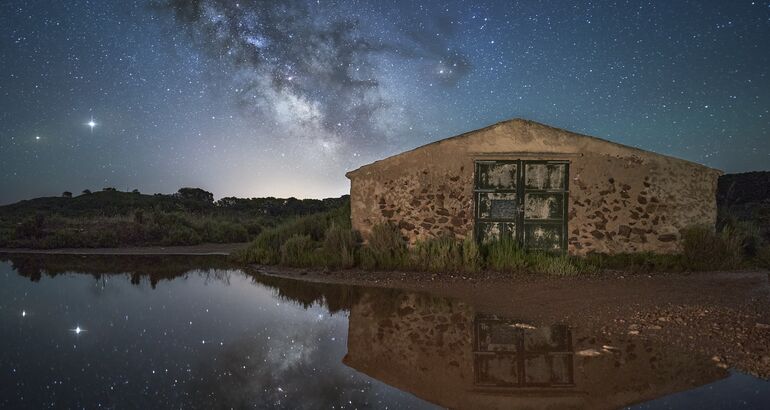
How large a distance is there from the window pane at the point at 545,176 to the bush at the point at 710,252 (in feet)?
9.15

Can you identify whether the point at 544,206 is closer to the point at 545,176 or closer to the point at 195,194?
the point at 545,176

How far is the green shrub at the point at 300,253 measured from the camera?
422 inches

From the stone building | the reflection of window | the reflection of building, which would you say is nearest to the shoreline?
the stone building

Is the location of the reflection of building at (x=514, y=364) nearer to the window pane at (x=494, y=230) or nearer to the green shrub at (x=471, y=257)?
the green shrub at (x=471, y=257)

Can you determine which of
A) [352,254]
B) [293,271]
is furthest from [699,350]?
[293,271]

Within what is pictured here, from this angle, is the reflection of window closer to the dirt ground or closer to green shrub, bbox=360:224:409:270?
the dirt ground

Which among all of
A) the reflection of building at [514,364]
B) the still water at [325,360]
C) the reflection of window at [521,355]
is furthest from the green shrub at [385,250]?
the reflection of window at [521,355]

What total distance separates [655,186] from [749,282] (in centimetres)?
296

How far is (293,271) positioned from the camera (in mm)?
10242

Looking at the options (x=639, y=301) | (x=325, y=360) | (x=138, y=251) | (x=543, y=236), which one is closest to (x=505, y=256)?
(x=543, y=236)

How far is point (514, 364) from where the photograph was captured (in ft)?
13.8

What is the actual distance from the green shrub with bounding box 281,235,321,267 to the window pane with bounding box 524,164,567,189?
489 centimetres

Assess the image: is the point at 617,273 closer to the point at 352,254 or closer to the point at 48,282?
the point at 352,254

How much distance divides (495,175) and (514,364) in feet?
23.4
